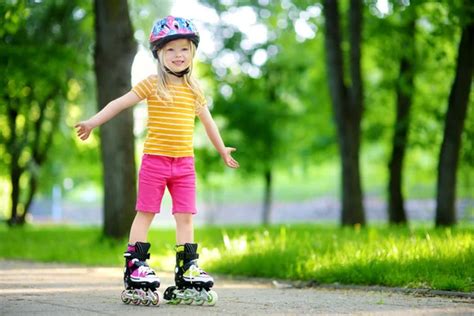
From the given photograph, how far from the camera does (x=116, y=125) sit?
12.5m

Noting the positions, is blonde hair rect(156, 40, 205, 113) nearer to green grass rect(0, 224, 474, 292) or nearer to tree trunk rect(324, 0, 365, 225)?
green grass rect(0, 224, 474, 292)

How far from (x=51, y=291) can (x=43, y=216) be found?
45.0 m

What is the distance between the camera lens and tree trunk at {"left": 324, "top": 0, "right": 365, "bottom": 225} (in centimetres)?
1526

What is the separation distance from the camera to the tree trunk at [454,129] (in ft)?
46.1

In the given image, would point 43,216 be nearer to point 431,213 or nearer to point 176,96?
point 431,213

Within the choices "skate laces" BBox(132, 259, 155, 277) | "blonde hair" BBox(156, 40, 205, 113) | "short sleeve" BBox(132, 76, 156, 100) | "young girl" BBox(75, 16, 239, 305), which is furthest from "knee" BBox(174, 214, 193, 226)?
"short sleeve" BBox(132, 76, 156, 100)

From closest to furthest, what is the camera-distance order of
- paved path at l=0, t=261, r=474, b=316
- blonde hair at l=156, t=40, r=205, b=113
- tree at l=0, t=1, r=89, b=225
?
paved path at l=0, t=261, r=474, b=316 < blonde hair at l=156, t=40, r=205, b=113 < tree at l=0, t=1, r=89, b=225

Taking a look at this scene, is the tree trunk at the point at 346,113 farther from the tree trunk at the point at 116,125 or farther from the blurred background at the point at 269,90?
the tree trunk at the point at 116,125

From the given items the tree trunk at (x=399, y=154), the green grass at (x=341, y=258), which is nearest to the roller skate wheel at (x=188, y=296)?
the green grass at (x=341, y=258)

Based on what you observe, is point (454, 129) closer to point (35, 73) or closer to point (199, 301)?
point (35, 73)

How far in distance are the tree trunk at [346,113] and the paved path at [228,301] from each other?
24.4 ft

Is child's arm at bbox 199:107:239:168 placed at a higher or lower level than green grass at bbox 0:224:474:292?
higher

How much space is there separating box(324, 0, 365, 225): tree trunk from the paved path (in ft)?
24.4

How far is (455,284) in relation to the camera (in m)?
6.44
